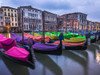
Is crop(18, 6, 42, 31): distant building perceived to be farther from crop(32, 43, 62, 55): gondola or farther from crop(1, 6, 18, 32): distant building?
crop(32, 43, 62, 55): gondola

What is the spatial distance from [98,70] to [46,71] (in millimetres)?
2783

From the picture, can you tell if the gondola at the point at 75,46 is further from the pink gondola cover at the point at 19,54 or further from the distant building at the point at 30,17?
the distant building at the point at 30,17

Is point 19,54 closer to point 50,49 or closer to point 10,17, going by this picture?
point 50,49

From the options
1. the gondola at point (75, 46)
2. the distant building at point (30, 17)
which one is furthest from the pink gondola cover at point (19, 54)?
the distant building at point (30, 17)

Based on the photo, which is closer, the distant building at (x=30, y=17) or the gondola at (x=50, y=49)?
the gondola at (x=50, y=49)

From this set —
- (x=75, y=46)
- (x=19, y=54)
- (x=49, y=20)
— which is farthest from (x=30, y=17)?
(x=19, y=54)

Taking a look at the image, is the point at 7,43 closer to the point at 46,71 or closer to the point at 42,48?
the point at 42,48

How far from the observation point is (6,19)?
29.4 m

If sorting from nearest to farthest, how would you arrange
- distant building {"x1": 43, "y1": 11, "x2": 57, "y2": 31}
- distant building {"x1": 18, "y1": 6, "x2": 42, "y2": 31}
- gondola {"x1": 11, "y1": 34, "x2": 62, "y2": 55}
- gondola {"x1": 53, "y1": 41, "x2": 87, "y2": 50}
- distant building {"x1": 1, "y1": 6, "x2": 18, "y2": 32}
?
gondola {"x1": 11, "y1": 34, "x2": 62, "y2": 55}, gondola {"x1": 53, "y1": 41, "x2": 87, "y2": 50}, distant building {"x1": 1, "y1": 6, "x2": 18, "y2": 32}, distant building {"x1": 18, "y1": 6, "x2": 42, "y2": 31}, distant building {"x1": 43, "y1": 11, "x2": 57, "y2": 31}

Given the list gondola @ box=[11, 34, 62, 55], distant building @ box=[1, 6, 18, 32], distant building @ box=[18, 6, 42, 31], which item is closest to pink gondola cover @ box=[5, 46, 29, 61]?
gondola @ box=[11, 34, 62, 55]

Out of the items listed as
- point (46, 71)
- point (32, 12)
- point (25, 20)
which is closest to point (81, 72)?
point (46, 71)

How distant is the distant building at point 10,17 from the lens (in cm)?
2923

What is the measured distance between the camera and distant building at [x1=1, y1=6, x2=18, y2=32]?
2923 centimetres

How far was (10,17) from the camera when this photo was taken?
99.3 ft
